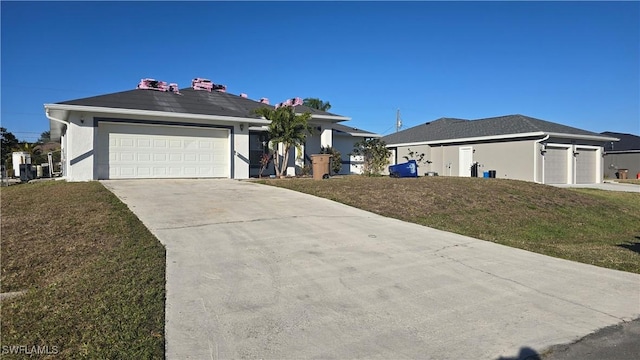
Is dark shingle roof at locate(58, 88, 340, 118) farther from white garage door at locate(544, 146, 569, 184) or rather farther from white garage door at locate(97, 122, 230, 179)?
white garage door at locate(544, 146, 569, 184)

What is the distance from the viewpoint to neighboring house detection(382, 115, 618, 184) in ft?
77.0

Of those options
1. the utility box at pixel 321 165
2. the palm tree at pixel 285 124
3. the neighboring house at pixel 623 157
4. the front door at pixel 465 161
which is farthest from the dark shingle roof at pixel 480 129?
the palm tree at pixel 285 124

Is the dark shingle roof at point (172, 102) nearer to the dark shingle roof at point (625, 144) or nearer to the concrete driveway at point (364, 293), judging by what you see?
the concrete driveway at point (364, 293)

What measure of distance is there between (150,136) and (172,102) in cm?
274

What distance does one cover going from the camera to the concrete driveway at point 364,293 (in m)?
→ 3.53

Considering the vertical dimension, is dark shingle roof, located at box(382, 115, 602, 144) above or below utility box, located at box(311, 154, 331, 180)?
above

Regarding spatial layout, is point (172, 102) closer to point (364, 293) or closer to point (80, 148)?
point (80, 148)

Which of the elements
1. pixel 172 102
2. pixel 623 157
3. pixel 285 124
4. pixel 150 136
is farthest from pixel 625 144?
pixel 150 136

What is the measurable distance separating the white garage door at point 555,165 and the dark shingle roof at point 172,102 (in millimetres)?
13989

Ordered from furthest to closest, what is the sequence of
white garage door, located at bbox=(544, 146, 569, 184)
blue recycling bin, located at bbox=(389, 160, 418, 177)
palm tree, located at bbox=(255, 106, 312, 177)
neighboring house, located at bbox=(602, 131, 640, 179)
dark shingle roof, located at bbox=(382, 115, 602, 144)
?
1. neighboring house, located at bbox=(602, 131, 640, 179)
2. dark shingle roof, located at bbox=(382, 115, 602, 144)
3. white garage door, located at bbox=(544, 146, 569, 184)
4. blue recycling bin, located at bbox=(389, 160, 418, 177)
5. palm tree, located at bbox=(255, 106, 312, 177)

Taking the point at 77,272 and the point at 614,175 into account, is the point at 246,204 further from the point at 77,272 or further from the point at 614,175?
the point at 614,175

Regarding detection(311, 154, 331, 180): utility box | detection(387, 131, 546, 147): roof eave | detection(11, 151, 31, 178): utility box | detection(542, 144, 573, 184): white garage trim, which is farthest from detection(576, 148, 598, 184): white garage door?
detection(11, 151, 31, 178): utility box

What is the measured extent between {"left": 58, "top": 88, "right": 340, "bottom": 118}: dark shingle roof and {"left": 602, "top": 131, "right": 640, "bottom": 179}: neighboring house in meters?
31.3

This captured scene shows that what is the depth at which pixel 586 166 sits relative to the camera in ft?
86.7
